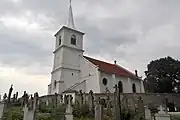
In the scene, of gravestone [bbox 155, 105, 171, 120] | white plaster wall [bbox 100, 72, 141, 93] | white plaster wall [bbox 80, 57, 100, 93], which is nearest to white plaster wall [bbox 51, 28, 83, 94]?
white plaster wall [bbox 80, 57, 100, 93]

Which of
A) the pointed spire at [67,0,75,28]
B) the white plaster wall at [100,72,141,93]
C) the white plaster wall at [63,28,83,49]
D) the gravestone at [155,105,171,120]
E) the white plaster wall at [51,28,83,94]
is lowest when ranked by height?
the gravestone at [155,105,171,120]

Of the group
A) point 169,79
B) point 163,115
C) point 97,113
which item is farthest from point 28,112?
point 169,79

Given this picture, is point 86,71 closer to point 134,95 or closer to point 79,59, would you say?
point 79,59

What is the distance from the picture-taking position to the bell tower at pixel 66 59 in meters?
33.4

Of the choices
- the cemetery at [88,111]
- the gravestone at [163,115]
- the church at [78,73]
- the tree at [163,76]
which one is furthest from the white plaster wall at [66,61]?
the gravestone at [163,115]

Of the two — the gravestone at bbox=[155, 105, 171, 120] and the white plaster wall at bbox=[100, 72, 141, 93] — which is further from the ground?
→ the white plaster wall at bbox=[100, 72, 141, 93]

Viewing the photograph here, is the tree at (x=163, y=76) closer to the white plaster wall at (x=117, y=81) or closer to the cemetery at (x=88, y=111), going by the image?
the white plaster wall at (x=117, y=81)

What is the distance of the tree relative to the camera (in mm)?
38188

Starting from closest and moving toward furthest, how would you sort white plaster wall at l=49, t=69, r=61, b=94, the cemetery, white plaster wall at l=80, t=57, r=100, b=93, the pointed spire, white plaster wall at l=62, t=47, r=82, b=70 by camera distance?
the cemetery → white plaster wall at l=80, t=57, r=100, b=93 → white plaster wall at l=49, t=69, r=61, b=94 → white plaster wall at l=62, t=47, r=82, b=70 → the pointed spire

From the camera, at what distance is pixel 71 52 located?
36125 mm

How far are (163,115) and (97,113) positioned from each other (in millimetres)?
5147

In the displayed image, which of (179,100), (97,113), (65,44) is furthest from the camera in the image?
(65,44)

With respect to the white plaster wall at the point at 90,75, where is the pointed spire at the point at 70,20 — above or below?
above

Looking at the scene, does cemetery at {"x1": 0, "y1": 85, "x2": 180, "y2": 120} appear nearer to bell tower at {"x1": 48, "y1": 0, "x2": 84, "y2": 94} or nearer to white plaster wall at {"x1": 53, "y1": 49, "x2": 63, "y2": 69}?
bell tower at {"x1": 48, "y1": 0, "x2": 84, "y2": 94}
